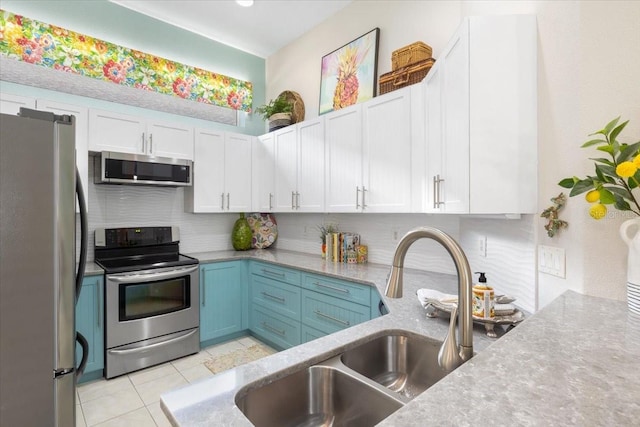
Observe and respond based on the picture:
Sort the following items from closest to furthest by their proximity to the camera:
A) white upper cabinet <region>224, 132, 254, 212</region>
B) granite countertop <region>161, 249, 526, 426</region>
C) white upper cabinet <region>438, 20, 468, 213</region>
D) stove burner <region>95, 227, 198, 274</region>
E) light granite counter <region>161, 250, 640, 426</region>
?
light granite counter <region>161, 250, 640, 426</region>, granite countertop <region>161, 249, 526, 426</region>, white upper cabinet <region>438, 20, 468, 213</region>, stove burner <region>95, 227, 198, 274</region>, white upper cabinet <region>224, 132, 254, 212</region>

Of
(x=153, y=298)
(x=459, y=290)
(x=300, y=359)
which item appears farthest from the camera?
(x=153, y=298)

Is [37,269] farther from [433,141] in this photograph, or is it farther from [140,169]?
[433,141]

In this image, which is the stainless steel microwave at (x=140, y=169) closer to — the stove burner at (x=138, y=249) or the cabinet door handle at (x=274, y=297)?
the stove burner at (x=138, y=249)

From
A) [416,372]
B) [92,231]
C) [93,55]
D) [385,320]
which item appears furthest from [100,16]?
[416,372]

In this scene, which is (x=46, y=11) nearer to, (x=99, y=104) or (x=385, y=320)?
(x=99, y=104)

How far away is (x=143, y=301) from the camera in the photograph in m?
2.70

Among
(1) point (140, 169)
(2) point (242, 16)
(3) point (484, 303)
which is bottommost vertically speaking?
(3) point (484, 303)

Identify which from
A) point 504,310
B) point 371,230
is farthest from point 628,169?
point 371,230

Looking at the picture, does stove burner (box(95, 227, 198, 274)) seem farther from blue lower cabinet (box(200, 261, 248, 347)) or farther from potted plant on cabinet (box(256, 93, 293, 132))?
potted plant on cabinet (box(256, 93, 293, 132))

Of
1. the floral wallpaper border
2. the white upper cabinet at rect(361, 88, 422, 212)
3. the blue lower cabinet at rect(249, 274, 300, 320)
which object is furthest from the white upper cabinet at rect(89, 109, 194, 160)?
the white upper cabinet at rect(361, 88, 422, 212)

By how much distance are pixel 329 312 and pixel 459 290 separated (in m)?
1.76

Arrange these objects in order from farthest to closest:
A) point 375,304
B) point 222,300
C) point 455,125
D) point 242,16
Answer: point 242,16
point 222,300
point 375,304
point 455,125

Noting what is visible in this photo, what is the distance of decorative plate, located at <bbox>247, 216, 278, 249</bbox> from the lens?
3.90 metres

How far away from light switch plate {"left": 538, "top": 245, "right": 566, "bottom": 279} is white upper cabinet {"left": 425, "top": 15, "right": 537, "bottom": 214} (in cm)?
19
